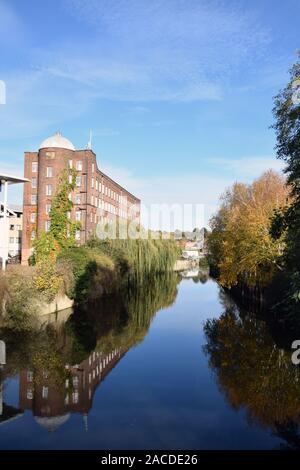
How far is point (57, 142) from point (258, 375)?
42372mm

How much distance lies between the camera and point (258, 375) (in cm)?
1417

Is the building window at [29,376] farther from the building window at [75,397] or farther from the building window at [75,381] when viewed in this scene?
the building window at [75,397]

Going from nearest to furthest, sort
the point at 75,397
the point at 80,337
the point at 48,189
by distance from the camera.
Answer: the point at 75,397 < the point at 80,337 < the point at 48,189

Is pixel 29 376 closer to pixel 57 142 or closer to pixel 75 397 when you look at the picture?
pixel 75 397

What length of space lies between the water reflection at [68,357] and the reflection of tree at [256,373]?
3.92 meters

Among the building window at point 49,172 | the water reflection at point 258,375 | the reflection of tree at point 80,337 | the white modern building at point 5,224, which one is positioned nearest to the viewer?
the water reflection at point 258,375

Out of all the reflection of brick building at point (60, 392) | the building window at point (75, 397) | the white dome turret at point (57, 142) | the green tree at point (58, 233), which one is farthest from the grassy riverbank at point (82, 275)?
the white dome turret at point (57, 142)

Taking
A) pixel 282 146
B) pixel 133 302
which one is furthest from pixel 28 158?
pixel 282 146

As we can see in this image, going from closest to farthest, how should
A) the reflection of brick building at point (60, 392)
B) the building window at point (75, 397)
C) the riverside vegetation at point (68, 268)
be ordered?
the reflection of brick building at point (60, 392), the building window at point (75, 397), the riverside vegetation at point (68, 268)

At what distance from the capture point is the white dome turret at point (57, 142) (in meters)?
50.3

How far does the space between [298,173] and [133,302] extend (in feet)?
69.0

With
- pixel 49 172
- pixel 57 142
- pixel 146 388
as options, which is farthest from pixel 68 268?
→ pixel 57 142

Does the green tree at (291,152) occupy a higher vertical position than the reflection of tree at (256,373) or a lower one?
higher
